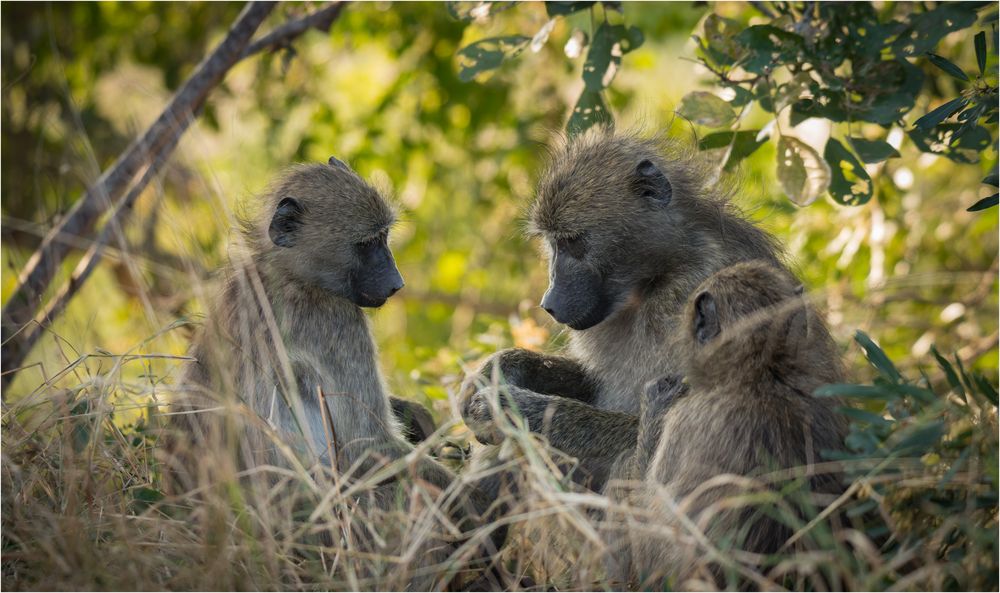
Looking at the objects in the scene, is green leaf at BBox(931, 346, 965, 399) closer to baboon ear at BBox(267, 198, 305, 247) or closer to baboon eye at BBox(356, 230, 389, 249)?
baboon eye at BBox(356, 230, 389, 249)

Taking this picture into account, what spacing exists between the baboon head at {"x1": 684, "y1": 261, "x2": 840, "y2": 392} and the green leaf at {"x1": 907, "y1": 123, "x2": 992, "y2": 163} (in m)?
1.07

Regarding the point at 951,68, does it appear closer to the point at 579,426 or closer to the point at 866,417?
the point at 866,417

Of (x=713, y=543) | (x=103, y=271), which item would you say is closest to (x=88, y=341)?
(x=713, y=543)

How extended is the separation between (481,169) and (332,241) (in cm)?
486

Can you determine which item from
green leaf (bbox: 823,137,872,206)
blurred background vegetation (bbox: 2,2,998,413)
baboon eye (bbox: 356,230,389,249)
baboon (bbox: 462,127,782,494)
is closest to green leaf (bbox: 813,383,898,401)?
baboon (bbox: 462,127,782,494)

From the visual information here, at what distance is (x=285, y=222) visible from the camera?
3600 millimetres

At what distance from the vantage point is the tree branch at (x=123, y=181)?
4.42 meters

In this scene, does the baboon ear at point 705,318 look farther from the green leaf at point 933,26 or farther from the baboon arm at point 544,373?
the green leaf at point 933,26

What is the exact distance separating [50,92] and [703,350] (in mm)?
6073

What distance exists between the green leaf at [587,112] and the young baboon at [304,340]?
91 cm

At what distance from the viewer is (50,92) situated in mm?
7406

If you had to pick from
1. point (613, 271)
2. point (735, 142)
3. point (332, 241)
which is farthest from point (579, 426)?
point (735, 142)

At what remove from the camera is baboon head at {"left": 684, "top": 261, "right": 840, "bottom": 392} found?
2771 mm

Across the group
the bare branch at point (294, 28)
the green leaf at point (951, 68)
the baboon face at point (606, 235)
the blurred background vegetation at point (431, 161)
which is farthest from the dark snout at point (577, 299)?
the bare branch at point (294, 28)
